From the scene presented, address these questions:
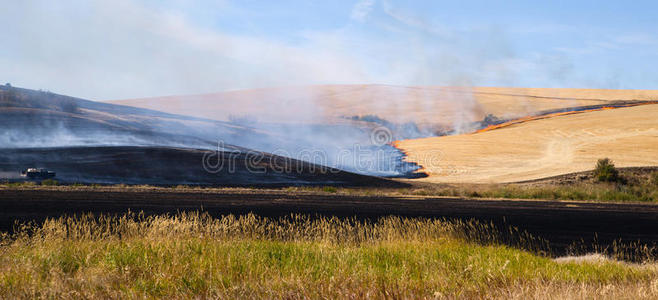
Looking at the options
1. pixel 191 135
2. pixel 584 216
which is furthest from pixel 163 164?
pixel 584 216

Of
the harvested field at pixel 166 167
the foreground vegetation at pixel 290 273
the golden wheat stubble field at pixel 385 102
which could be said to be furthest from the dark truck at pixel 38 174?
the golden wheat stubble field at pixel 385 102

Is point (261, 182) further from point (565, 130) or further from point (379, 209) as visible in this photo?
point (565, 130)

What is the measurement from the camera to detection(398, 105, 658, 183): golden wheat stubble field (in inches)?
2542

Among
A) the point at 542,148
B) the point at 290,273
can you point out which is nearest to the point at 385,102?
the point at 542,148

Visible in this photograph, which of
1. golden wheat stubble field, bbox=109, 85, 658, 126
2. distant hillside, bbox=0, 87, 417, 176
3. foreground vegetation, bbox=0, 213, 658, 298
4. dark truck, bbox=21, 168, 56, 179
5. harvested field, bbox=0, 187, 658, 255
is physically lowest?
dark truck, bbox=21, 168, 56, 179

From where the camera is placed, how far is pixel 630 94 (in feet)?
408

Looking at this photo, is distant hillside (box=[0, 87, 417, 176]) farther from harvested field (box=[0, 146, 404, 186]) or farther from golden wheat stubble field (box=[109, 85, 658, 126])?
golden wheat stubble field (box=[109, 85, 658, 126])

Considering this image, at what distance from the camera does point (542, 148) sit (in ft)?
251

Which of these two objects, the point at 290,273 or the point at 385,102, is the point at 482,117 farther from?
the point at 290,273

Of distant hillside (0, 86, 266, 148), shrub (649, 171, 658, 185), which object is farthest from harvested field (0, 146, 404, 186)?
shrub (649, 171, 658, 185)

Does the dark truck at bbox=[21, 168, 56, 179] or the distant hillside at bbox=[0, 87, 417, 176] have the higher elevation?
the distant hillside at bbox=[0, 87, 417, 176]

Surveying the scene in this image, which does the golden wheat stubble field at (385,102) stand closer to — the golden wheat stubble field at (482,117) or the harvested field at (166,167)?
the golden wheat stubble field at (482,117)

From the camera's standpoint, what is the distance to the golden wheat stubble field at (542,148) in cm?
6456

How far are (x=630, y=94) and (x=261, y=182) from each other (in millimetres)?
97770
